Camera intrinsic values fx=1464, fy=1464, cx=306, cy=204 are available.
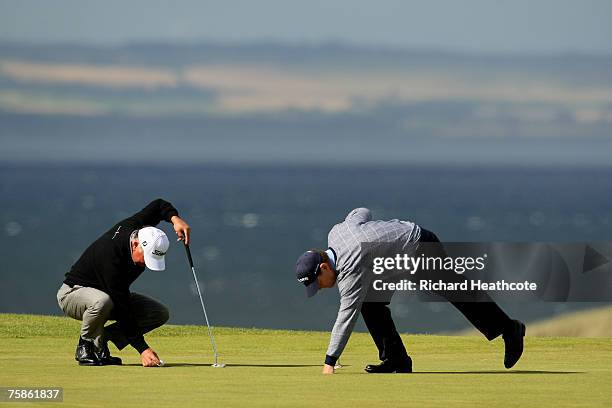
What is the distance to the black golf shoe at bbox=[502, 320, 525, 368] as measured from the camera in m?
10.7

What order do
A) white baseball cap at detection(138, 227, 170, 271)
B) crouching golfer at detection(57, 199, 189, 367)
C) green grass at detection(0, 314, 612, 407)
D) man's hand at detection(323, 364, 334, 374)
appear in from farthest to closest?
1. crouching golfer at detection(57, 199, 189, 367)
2. white baseball cap at detection(138, 227, 170, 271)
3. man's hand at detection(323, 364, 334, 374)
4. green grass at detection(0, 314, 612, 407)

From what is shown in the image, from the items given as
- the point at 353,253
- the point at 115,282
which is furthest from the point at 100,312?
the point at 353,253

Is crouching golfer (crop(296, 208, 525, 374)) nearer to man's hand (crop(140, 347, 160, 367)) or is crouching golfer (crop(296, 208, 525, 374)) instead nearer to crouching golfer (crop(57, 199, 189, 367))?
crouching golfer (crop(57, 199, 189, 367))

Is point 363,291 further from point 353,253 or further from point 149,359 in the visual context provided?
point 149,359

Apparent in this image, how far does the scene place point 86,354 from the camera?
1090cm

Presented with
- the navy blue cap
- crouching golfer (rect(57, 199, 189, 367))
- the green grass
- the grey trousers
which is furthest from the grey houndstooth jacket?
the grey trousers

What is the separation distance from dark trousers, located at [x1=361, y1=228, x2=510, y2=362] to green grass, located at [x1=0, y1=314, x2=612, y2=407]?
10.7 inches

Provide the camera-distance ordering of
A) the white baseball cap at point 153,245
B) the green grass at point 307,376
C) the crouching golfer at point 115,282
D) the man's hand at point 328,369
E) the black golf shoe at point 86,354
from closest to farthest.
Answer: the green grass at point 307,376
the man's hand at point 328,369
the white baseball cap at point 153,245
the crouching golfer at point 115,282
the black golf shoe at point 86,354

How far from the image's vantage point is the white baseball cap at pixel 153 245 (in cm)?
1058

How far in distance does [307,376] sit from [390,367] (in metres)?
0.77

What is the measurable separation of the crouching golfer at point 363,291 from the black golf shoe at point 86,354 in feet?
5.72

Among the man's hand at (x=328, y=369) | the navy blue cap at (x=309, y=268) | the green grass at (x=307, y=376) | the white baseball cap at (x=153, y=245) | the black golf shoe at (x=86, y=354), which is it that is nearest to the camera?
the green grass at (x=307, y=376)

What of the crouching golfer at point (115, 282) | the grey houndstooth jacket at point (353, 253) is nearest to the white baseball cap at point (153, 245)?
the crouching golfer at point (115, 282)

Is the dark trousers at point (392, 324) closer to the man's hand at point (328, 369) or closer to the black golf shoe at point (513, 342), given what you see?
the black golf shoe at point (513, 342)
